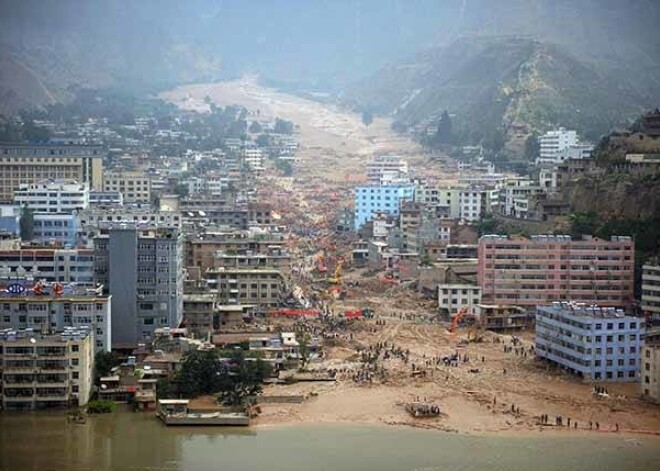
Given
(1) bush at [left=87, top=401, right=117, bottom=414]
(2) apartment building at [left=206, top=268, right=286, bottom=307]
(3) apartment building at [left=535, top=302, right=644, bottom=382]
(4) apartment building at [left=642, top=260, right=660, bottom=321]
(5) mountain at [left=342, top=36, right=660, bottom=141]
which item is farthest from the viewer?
(5) mountain at [left=342, top=36, right=660, bottom=141]

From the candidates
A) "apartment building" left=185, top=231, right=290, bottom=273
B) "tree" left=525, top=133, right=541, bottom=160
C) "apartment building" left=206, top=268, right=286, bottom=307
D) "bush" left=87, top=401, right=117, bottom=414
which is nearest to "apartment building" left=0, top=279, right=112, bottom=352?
"bush" left=87, top=401, right=117, bottom=414

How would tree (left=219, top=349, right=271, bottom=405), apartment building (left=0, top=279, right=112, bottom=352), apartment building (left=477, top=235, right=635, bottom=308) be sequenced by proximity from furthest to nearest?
apartment building (left=477, top=235, right=635, bottom=308) < apartment building (left=0, top=279, right=112, bottom=352) < tree (left=219, top=349, right=271, bottom=405)

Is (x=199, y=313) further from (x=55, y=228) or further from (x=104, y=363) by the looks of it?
(x=55, y=228)

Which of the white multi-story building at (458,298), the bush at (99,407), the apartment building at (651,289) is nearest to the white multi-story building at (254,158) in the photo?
the white multi-story building at (458,298)

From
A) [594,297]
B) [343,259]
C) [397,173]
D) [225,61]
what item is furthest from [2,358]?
[225,61]

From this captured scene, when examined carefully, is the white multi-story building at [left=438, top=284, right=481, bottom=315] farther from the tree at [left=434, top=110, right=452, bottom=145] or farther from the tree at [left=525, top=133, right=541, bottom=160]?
the tree at [left=434, top=110, right=452, bottom=145]

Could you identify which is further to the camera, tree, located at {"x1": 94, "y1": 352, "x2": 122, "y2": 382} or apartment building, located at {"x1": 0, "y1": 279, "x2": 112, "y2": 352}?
apartment building, located at {"x1": 0, "y1": 279, "x2": 112, "y2": 352}

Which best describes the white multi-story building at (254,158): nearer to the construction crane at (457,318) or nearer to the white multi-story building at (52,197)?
the white multi-story building at (52,197)
